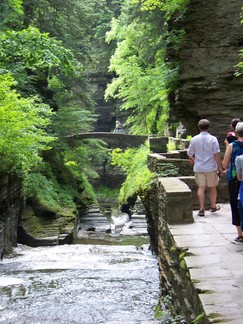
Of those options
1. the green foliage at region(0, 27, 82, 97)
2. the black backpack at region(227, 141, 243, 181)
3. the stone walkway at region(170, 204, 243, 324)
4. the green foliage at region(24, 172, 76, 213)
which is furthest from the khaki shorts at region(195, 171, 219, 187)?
the green foliage at region(24, 172, 76, 213)

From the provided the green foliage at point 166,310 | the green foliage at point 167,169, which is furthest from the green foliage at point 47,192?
the green foliage at point 166,310

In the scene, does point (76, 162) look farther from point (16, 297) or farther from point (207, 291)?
point (207, 291)

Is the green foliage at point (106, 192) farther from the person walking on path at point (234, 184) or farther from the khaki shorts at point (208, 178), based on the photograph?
the person walking on path at point (234, 184)

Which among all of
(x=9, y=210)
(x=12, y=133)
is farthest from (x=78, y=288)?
(x=9, y=210)

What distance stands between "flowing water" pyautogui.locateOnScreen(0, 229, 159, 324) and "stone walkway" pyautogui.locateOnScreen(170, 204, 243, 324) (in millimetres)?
1408

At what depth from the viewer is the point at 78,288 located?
10953mm

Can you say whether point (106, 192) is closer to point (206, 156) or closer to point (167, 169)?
point (167, 169)

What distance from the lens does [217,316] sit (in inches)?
166

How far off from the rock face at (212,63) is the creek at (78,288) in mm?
5140

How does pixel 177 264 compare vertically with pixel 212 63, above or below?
below

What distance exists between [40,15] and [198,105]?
1348 centimetres

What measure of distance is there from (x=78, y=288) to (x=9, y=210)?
6.65 m

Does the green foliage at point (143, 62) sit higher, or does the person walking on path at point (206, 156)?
the green foliage at point (143, 62)

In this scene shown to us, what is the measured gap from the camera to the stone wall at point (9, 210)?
50.4 feet
